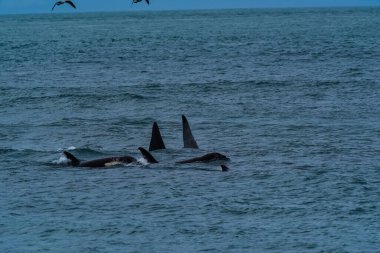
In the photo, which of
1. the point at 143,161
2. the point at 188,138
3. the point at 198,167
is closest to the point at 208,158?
the point at 198,167

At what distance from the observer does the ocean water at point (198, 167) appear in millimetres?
13555

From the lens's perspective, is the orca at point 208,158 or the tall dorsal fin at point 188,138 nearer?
the orca at point 208,158

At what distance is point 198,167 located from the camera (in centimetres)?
1891

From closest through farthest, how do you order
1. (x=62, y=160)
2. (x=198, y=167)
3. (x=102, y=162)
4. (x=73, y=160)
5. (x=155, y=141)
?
(x=198, y=167), (x=102, y=162), (x=73, y=160), (x=62, y=160), (x=155, y=141)

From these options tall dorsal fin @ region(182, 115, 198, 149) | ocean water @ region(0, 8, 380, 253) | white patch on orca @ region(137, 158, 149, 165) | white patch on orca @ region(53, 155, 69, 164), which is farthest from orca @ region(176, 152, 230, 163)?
white patch on orca @ region(53, 155, 69, 164)

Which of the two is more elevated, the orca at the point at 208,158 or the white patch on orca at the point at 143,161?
the orca at the point at 208,158

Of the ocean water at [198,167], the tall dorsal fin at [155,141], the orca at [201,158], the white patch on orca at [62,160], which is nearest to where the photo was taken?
the ocean water at [198,167]

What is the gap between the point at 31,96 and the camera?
118 ft

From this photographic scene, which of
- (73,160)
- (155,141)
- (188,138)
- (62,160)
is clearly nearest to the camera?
(73,160)

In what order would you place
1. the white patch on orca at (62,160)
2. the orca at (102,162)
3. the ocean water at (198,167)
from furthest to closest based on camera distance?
the white patch on orca at (62,160) < the orca at (102,162) < the ocean water at (198,167)

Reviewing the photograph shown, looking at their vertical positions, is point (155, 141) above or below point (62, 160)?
above

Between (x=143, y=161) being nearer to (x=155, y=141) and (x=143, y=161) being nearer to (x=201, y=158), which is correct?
(x=201, y=158)

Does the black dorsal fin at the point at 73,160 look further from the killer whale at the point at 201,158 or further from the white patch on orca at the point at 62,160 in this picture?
the killer whale at the point at 201,158

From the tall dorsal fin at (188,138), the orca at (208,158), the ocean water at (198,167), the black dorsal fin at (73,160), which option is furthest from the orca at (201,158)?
the tall dorsal fin at (188,138)
